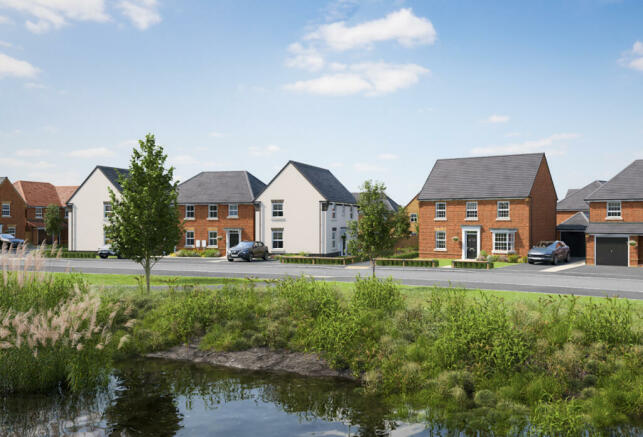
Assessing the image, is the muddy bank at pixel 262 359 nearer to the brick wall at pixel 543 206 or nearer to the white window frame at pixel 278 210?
the brick wall at pixel 543 206

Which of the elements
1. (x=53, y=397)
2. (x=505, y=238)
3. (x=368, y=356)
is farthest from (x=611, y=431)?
(x=505, y=238)

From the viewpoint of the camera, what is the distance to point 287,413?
33.8 ft

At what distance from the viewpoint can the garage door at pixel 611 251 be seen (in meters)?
36.7

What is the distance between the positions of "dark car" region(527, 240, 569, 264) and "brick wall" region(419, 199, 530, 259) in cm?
214

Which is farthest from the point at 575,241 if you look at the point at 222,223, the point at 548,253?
the point at 222,223

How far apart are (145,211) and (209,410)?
10133 mm

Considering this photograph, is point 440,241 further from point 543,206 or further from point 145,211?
point 145,211

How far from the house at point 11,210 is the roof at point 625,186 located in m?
69.8

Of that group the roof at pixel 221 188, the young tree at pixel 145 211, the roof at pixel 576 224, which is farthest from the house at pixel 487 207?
the young tree at pixel 145 211

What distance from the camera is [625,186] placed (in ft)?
126

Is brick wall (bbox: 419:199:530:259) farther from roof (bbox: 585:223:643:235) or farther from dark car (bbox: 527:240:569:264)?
roof (bbox: 585:223:643:235)

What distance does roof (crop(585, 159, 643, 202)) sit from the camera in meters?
37.6

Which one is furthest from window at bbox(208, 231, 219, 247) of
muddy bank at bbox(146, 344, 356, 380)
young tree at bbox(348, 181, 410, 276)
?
muddy bank at bbox(146, 344, 356, 380)

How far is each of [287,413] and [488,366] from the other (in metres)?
4.57
